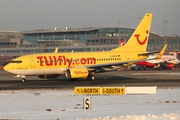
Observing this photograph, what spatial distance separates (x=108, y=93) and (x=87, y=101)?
6.54 metres

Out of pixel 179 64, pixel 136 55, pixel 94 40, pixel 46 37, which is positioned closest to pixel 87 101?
pixel 136 55

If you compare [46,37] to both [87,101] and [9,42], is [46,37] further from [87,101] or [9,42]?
[87,101]

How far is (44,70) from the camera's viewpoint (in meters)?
52.8

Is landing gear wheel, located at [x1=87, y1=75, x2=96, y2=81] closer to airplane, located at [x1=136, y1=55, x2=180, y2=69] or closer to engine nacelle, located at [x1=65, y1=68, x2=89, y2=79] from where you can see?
engine nacelle, located at [x1=65, y1=68, x2=89, y2=79]

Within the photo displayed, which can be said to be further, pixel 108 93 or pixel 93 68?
pixel 93 68

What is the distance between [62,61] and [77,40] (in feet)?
363

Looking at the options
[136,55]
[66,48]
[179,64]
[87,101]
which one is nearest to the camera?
[87,101]

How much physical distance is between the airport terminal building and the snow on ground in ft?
336

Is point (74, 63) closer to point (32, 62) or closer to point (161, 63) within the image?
point (32, 62)

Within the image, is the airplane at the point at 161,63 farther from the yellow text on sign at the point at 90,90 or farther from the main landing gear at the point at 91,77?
the yellow text on sign at the point at 90,90

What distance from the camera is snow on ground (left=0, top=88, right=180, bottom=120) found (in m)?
21.9

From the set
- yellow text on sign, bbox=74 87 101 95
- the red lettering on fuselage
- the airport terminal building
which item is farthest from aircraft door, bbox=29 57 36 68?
the airport terminal building

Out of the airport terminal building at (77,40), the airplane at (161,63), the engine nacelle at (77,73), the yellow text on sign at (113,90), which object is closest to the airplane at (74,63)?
the engine nacelle at (77,73)

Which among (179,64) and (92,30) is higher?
(92,30)
